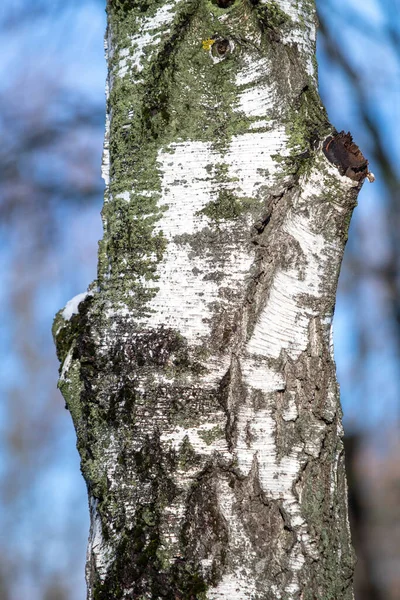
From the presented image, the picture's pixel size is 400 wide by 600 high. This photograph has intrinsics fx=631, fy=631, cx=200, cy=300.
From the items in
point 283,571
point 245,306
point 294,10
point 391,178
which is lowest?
point 283,571

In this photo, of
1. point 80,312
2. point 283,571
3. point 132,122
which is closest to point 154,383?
point 80,312

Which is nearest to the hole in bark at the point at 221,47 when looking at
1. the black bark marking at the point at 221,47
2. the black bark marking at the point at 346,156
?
the black bark marking at the point at 221,47

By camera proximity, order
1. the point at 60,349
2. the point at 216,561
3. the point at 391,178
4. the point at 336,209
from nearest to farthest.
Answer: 1. the point at 216,561
2. the point at 336,209
3. the point at 60,349
4. the point at 391,178

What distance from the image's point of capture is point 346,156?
41.8 inches

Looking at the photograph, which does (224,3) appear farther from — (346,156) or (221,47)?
(346,156)

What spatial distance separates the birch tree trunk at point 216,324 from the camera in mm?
994

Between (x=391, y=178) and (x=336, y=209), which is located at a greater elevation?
(x=391, y=178)

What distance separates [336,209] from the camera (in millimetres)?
1084

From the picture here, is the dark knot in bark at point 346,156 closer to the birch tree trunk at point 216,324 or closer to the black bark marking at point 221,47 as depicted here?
the birch tree trunk at point 216,324

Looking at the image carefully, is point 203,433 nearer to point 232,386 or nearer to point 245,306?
point 232,386

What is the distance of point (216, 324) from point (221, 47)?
19.1 inches

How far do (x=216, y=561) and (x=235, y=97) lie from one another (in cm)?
77

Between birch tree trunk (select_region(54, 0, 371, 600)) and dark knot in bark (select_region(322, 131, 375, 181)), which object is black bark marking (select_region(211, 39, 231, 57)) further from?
dark knot in bark (select_region(322, 131, 375, 181))

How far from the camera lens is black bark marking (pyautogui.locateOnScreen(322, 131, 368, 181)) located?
1.06 metres
